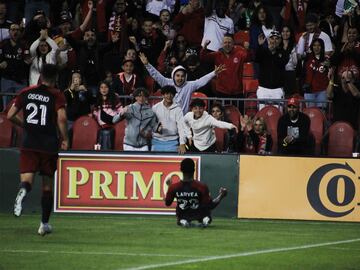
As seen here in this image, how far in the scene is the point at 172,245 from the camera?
1334 cm

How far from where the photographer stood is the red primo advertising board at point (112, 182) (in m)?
17.9

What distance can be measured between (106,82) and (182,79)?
1.40 m

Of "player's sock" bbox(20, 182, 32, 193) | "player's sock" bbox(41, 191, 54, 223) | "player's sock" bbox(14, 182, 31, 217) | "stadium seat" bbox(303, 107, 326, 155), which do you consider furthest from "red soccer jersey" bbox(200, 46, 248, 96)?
"player's sock" bbox(14, 182, 31, 217)

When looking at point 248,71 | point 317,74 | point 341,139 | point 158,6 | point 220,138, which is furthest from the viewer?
point 158,6

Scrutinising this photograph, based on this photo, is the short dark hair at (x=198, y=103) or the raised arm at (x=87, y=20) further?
the raised arm at (x=87, y=20)

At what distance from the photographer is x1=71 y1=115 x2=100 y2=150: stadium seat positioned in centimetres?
1969

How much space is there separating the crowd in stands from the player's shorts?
4.38 metres

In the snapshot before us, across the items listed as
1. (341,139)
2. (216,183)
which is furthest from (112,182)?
(341,139)

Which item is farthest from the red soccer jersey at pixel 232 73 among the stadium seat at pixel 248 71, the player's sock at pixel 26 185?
the player's sock at pixel 26 185

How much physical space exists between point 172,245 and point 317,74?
27.4ft

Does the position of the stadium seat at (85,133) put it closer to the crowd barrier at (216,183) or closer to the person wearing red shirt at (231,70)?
the crowd barrier at (216,183)

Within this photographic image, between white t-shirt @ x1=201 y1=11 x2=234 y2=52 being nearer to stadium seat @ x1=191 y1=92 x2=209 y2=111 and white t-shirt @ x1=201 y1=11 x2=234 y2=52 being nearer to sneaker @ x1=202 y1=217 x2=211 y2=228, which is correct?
stadium seat @ x1=191 y1=92 x2=209 y2=111

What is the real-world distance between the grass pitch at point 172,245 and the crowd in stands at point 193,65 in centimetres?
213

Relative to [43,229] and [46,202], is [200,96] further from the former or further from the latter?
[46,202]
